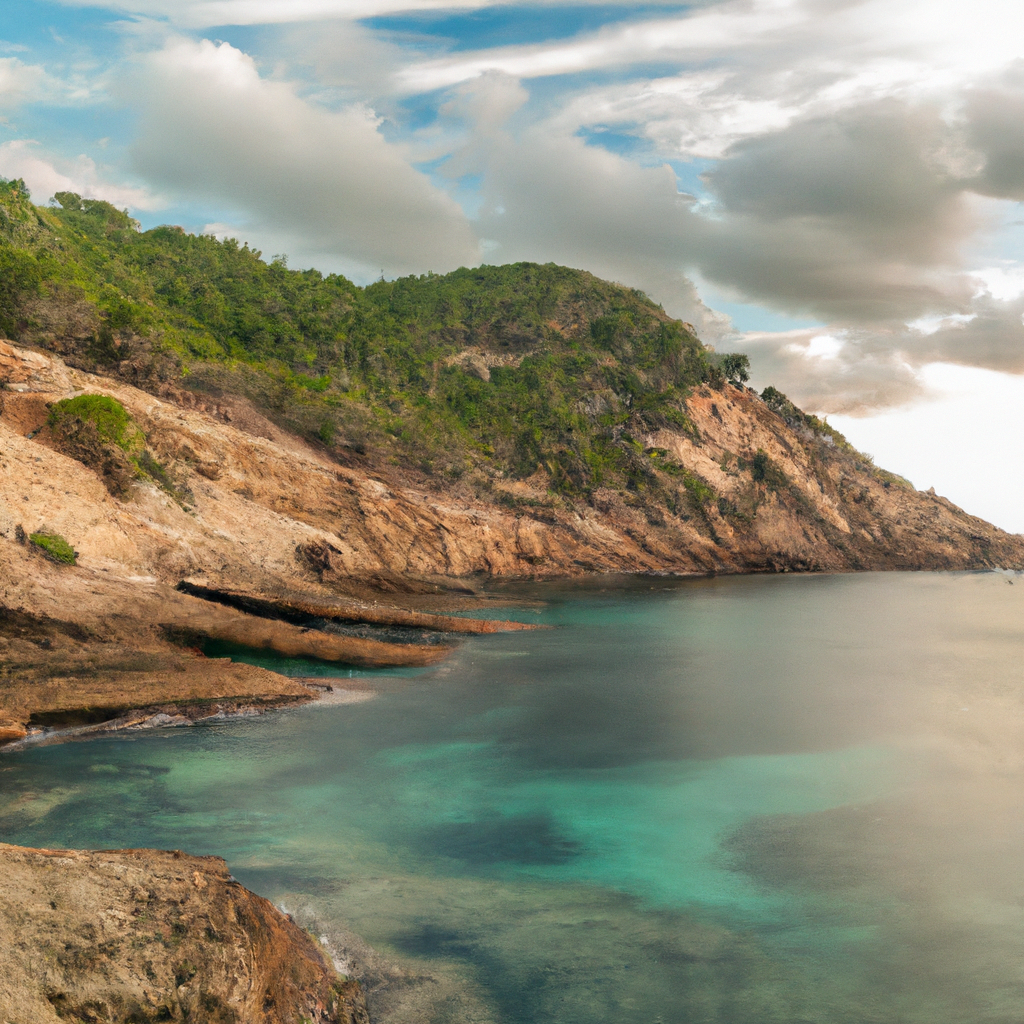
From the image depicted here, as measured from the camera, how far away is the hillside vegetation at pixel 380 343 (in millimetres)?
46188

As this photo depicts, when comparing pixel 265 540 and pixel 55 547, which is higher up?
pixel 265 540

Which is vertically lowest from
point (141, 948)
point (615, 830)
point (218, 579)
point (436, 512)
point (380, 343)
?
point (615, 830)

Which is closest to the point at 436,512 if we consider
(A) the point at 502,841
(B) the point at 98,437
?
(B) the point at 98,437

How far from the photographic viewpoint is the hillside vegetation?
1818 inches

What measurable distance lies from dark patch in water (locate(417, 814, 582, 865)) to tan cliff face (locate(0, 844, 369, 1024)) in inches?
223

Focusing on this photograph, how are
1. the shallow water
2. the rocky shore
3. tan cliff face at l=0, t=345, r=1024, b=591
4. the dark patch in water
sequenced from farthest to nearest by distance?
tan cliff face at l=0, t=345, r=1024, b=591, the dark patch in water, the shallow water, the rocky shore

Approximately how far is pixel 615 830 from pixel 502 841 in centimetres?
270

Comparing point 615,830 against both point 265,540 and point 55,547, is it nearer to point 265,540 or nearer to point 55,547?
point 55,547

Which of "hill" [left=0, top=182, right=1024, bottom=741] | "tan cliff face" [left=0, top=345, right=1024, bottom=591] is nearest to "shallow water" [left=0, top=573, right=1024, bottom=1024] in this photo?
"hill" [left=0, top=182, right=1024, bottom=741]

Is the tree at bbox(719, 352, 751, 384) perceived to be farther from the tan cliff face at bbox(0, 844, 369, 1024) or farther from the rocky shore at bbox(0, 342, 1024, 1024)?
the tan cliff face at bbox(0, 844, 369, 1024)

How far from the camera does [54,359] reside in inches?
1523

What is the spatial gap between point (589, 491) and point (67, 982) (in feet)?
234

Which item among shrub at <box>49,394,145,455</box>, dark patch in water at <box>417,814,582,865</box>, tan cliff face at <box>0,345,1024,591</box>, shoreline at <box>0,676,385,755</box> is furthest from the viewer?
shrub at <box>49,394,145,455</box>

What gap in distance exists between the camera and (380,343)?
280 feet
